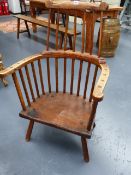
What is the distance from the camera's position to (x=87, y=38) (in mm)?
3166

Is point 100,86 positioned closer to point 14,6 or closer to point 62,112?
point 62,112

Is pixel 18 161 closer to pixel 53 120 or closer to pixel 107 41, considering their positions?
pixel 53 120

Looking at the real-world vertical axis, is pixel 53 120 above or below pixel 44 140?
above

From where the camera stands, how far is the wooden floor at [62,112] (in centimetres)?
131

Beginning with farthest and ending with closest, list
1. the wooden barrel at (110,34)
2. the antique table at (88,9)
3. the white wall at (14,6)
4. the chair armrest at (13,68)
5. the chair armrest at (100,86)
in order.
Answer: the white wall at (14,6), the wooden barrel at (110,34), the antique table at (88,9), the chair armrest at (13,68), the chair armrest at (100,86)

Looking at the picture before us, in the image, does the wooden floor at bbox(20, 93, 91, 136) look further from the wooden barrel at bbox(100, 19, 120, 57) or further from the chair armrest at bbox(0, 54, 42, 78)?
the wooden barrel at bbox(100, 19, 120, 57)

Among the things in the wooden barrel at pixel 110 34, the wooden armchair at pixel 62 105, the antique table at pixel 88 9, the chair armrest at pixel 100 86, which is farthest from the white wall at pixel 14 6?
the chair armrest at pixel 100 86

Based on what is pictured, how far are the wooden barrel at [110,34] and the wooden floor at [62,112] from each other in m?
1.80

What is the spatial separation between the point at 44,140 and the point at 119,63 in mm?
1922

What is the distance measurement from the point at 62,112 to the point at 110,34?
6.82 ft

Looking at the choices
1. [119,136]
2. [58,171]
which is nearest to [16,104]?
[58,171]

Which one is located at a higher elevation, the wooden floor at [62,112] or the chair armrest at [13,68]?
the chair armrest at [13,68]

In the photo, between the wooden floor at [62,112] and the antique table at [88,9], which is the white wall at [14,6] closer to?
the antique table at [88,9]

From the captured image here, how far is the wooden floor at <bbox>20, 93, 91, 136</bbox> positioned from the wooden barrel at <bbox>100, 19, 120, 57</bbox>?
71.0 inches
